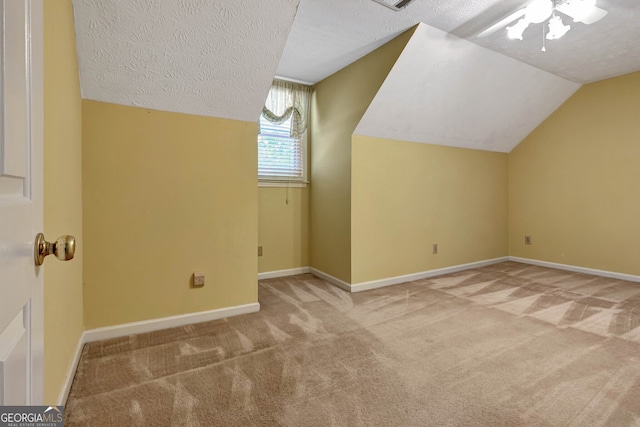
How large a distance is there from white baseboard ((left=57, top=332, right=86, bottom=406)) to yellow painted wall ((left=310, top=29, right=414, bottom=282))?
7.30 ft

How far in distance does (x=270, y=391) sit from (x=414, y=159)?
2927 millimetres

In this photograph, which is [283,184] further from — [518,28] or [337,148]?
[518,28]

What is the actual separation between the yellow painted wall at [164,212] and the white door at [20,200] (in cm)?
166

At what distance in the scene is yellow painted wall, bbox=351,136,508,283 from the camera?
10.8 ft

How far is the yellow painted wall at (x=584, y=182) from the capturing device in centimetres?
363

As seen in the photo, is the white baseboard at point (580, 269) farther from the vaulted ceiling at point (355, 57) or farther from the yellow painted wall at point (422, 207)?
the vaulted ceiling at point (355, 57)

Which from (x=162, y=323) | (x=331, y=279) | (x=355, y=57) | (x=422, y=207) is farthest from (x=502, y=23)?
(x=162, y=323)

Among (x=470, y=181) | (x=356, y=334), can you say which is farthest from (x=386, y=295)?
(x=470, y=181)

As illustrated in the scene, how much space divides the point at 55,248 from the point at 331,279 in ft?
9.93

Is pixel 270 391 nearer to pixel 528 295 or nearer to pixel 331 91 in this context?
pixel 528 295

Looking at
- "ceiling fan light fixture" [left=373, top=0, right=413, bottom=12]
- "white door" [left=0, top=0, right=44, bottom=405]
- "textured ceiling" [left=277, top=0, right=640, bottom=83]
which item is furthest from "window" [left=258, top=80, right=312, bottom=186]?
"white door" [left=0, top=0, right=44, bottom=405]

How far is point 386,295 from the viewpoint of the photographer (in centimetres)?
312

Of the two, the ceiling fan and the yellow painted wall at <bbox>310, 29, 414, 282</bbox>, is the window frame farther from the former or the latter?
the ceiling fan

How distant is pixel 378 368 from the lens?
180 centimetres
